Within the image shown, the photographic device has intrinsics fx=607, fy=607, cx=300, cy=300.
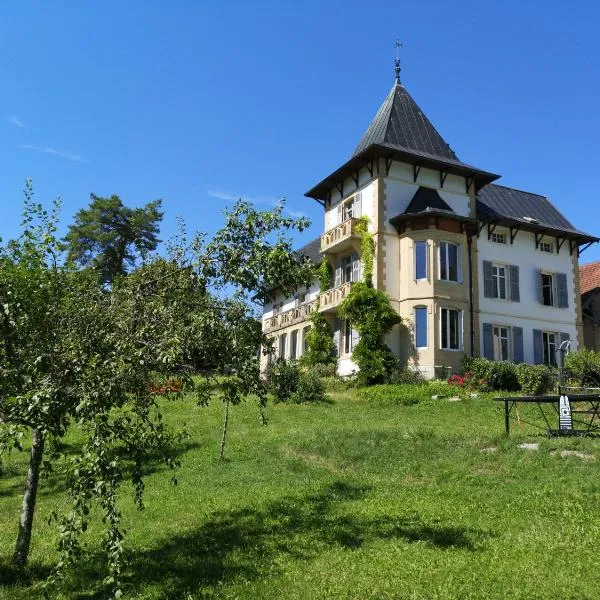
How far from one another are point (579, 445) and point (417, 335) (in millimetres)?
13614

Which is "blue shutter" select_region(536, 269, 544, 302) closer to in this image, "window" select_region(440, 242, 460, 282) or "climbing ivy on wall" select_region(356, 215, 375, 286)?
"window" select_region(440, 242, 460, 282)

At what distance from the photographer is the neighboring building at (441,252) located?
2558 centimetres

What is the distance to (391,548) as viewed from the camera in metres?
7.07

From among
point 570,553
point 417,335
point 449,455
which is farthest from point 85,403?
point 417,335

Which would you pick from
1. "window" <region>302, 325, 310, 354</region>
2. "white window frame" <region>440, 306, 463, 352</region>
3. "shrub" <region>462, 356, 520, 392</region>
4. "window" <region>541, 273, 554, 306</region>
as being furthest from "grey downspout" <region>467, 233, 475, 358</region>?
"window" <region>302, 325, 310, 354</region>

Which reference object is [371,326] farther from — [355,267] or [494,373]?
[494,373]

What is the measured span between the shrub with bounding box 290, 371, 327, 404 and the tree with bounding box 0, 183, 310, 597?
1301cm

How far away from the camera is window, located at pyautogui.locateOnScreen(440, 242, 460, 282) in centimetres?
2595

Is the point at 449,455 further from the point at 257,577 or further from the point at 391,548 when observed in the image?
the point at 257,577

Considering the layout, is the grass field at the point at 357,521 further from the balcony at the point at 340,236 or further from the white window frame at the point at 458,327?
the balcony at the point at 340,236

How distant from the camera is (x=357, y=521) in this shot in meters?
8.07

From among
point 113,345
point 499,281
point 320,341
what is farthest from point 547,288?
point 113,345

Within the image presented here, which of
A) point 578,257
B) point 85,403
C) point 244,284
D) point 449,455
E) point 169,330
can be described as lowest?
point 449,455

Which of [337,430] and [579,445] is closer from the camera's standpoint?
[579,445]
